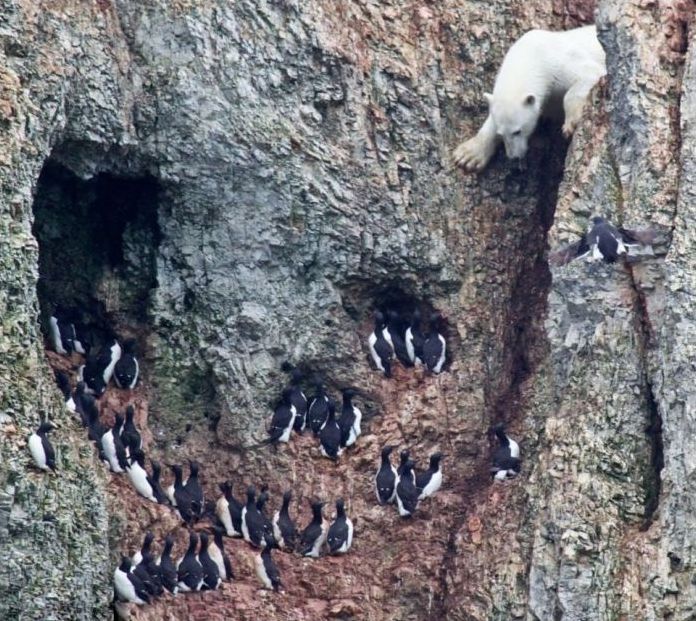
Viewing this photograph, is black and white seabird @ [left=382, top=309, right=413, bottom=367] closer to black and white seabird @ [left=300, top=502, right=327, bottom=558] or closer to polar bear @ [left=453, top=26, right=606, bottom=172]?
polar bear @ [left=453, top=26, right=606, bottom=172]

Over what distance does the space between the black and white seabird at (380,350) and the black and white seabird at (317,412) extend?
817mm

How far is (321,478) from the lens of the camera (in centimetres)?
Result: 2806

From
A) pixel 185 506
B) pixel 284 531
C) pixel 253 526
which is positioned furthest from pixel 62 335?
pixel 284 531

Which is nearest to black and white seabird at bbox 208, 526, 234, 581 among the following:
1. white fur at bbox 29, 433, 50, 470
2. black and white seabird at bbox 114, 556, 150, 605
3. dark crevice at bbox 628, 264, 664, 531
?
black and white seabird at bbox 114, 556, 150, 605

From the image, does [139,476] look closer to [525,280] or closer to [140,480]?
[140,480]

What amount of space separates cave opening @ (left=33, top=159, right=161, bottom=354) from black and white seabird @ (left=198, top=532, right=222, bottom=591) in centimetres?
340

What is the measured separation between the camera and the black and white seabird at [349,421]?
28.2 meters

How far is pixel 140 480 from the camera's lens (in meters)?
27.5

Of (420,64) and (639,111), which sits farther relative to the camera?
(420,64)

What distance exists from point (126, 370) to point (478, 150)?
5.28 meters

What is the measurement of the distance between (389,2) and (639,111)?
430 cm

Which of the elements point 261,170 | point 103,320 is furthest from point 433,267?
point 103,320

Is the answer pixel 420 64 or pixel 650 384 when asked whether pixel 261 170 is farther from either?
pixel 650 384

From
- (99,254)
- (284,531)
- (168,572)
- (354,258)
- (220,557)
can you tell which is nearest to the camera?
(168,572)
